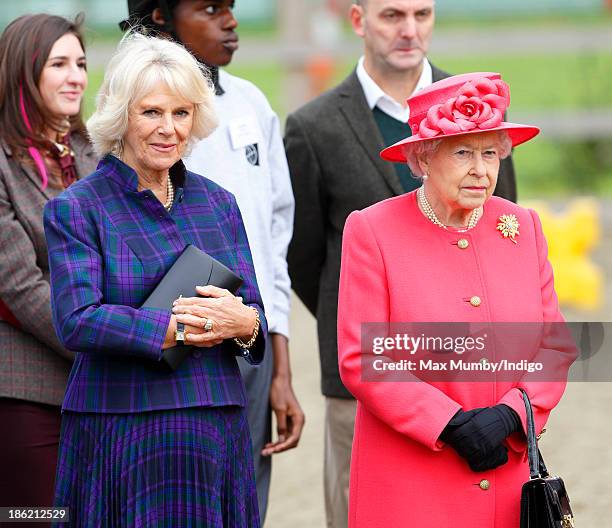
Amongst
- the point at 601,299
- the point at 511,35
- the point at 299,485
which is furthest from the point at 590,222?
the point at 299,485

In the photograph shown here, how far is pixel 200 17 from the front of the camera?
3957 millimetres

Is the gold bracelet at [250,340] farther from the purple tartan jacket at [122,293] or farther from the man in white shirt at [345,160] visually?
the man in white shirt at [345,160]

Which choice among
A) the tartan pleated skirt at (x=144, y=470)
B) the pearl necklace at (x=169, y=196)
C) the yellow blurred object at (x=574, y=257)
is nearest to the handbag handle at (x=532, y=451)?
the tartan pleated skirt at (x=144, y=470)

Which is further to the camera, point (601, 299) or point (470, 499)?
point (601, 299)

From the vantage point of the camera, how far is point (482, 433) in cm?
297

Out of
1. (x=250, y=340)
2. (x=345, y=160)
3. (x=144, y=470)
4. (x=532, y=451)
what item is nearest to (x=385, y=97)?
(x=345, y=160)

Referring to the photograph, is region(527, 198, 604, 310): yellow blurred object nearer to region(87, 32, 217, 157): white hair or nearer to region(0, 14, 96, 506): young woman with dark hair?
region(0, 14, 96, 506): young woman with dark hair

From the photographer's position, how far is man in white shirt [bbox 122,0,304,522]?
12.8 feet

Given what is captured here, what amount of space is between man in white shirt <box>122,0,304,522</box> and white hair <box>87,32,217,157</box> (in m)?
0.65

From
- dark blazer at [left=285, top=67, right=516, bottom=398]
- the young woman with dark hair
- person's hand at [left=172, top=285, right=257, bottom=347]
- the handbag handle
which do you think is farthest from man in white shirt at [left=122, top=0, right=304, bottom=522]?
the handbag handle

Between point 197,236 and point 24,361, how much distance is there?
0.82 m

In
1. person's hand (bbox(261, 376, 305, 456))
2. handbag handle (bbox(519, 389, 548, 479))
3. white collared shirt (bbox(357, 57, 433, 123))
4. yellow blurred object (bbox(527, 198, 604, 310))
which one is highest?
yellow blurred object (bbox(527, 198, 604, 310))

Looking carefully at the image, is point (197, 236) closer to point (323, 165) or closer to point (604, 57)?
point (323, 165)

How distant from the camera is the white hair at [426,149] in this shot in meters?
3.12
